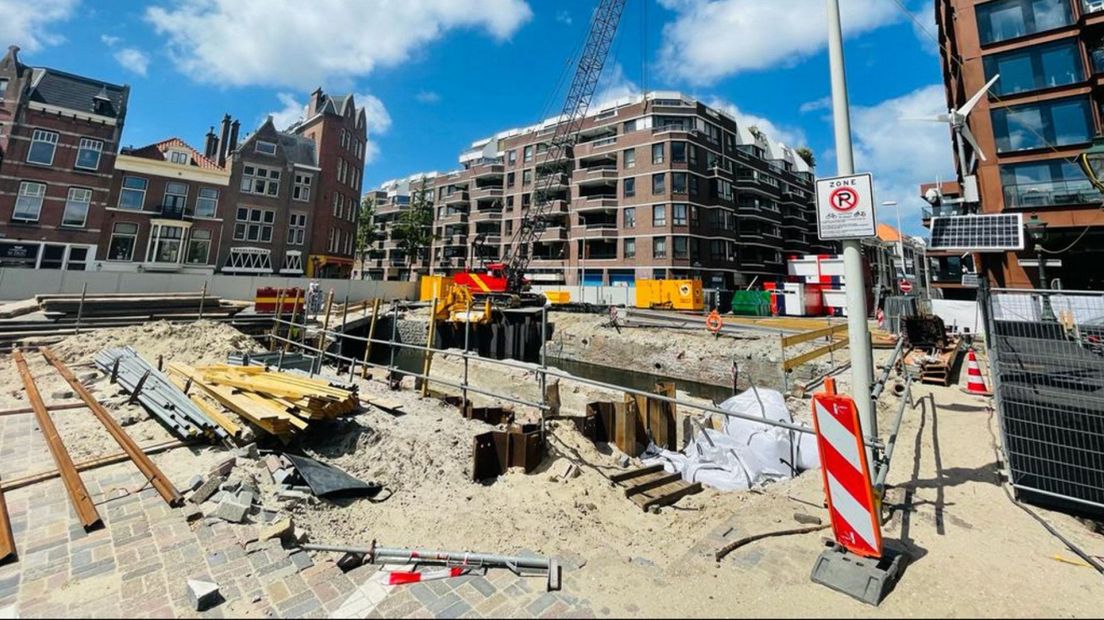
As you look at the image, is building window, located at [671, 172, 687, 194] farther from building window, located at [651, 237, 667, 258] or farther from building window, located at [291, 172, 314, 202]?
building window, located at [291, 172, 314, 202]

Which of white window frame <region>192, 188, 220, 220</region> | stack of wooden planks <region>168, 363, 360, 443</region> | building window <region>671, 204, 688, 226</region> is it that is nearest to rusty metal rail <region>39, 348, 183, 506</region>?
stack of wooden planks <region>168, 363, 360, 443</region>

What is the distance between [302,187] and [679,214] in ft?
120

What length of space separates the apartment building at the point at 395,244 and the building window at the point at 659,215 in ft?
104

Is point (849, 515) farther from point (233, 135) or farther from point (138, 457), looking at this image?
point (233, 135)

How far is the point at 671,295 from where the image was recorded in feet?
111

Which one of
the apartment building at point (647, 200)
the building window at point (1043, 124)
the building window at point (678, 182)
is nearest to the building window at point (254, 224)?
the apartment building at point (647, 200)

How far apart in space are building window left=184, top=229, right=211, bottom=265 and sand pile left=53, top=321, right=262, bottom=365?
22048 mm

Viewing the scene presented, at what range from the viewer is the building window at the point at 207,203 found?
112 ft

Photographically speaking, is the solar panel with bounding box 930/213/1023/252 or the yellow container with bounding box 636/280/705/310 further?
the yellow container with bounding box 636/280/705/310

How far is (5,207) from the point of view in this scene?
26562 millimetres

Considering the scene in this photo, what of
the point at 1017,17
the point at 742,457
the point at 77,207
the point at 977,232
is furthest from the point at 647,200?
the point at 77,207

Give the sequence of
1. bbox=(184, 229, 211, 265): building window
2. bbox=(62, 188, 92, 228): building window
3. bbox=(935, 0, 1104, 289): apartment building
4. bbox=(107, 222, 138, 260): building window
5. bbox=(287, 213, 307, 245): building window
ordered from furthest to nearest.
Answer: bbox=(287, 213, 307, 245): building window
bbox=(184, 229, 211, 265): building window
bbox=(107, 222, 138, 260): building window
bbox=(62, 188, 92, 228): building window
bbox=(935, 0, 1104, 289): apartment building

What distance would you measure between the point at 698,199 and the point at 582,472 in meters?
41.0

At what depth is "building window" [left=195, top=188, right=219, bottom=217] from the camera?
34.2 metres
